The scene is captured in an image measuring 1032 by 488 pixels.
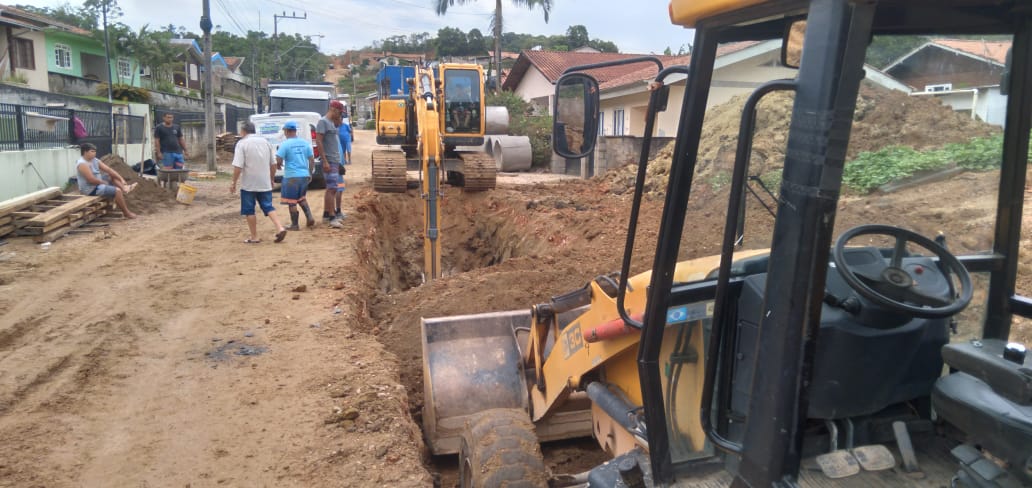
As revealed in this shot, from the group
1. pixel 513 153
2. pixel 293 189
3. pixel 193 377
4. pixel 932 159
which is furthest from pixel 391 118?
pixel 932 159

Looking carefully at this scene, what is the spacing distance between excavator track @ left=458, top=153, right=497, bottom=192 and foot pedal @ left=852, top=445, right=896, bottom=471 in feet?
44.4

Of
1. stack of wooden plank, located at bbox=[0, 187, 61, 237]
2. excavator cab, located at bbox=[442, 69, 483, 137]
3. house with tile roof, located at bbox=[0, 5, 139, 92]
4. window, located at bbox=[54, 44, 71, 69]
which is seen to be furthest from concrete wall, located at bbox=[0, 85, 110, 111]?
window, located at bbox=[54, 44, 71, 69]

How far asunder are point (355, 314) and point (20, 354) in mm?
2708

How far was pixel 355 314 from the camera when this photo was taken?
725 centimetres

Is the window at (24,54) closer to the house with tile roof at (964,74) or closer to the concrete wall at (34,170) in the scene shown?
the concrete wall at (34,170)

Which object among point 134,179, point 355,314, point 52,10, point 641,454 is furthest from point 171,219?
point 52,10

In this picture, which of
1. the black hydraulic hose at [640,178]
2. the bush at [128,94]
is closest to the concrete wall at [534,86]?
the bush at [128,94]

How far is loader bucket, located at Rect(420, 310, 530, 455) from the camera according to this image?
507cm

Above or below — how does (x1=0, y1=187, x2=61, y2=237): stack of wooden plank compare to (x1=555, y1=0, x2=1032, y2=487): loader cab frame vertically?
below

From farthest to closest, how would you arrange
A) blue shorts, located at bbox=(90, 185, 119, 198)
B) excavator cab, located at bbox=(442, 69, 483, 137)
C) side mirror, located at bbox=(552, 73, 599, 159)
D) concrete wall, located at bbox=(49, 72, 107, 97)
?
1. concrete wall, located at bbox=(49, 72, 107, 97)
2. excavator cab, located at bbox=(442, 69, 483, 137)
3. blue shorts, located at bbox=(90, 185, 119, 198)
4. side mirror, located at bbox=(552, 73, 599, 159)

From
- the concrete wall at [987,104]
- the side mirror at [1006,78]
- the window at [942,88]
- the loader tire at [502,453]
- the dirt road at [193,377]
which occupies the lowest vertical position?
the dirt road at [193,377]

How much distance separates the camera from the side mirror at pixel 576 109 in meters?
2.66

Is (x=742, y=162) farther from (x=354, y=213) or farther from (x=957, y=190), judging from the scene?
(x=354, y=213)

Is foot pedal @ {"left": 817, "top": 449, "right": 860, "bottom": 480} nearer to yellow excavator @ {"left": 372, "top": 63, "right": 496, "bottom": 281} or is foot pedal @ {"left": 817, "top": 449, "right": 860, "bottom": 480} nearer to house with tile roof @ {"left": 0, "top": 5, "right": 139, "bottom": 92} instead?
yellow excavator @ {"left": 372, "top": 63, "right": 496, "bottom": 281}
